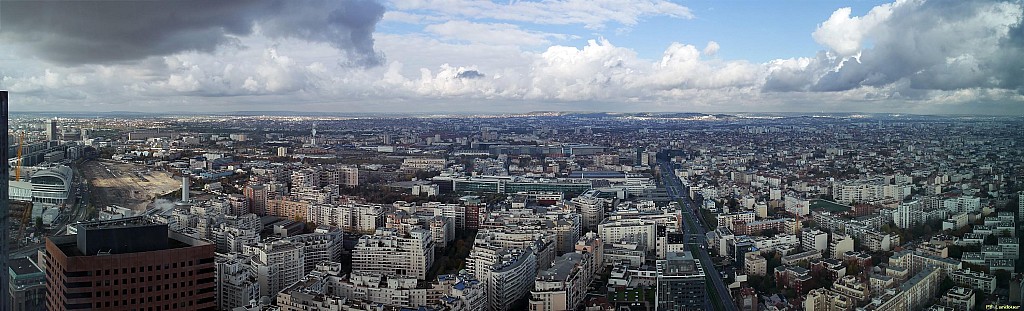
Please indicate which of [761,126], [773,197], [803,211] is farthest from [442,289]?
[761,126]

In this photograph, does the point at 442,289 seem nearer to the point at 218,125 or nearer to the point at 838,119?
the point at 218,125

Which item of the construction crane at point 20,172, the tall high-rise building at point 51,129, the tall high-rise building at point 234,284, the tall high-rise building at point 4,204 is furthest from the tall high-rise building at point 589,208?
the tall high-rise building at point 4,204

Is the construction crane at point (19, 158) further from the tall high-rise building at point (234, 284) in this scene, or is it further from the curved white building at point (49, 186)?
the tall high-rise building at point (234, 284)

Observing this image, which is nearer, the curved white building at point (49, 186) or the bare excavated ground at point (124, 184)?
the curved white building at point (49, 186)

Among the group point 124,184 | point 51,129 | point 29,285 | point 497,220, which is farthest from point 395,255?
point 29,285

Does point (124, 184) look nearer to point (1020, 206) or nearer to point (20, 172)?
point (20, 172)

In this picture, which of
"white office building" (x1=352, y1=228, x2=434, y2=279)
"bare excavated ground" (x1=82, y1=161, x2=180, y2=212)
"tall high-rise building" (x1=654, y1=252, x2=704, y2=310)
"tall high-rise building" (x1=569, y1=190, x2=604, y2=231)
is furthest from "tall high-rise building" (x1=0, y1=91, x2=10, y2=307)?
"tall high-rise building" (x1=569, y1=190, x2=604, y2=231)
